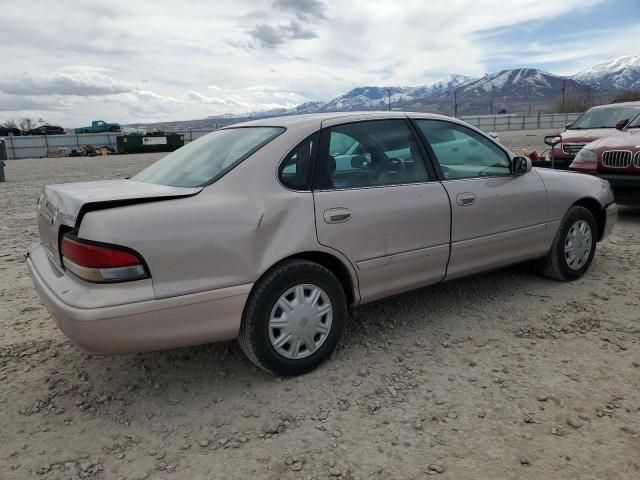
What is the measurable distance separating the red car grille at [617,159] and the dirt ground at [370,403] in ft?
11.1

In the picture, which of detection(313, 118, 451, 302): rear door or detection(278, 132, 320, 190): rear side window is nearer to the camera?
detection(278, 132, 320, 190): rear side window

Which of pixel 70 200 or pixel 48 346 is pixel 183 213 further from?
pixel 48 346

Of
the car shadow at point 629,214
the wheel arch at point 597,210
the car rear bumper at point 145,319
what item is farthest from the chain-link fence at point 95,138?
the car rear bumper at point 145,319

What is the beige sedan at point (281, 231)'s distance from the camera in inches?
101

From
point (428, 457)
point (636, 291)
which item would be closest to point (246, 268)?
point (428, 457)

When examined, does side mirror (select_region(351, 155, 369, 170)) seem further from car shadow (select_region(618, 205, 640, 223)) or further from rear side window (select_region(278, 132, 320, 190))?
car shadow (select_region(618, 205, 640, 223))

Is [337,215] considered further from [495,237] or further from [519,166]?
[519,166]

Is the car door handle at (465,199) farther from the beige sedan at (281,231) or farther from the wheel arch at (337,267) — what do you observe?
the wheel arch at (337,267)

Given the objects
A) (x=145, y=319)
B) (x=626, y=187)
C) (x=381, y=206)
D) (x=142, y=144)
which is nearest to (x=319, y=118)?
(x=381, y=206)

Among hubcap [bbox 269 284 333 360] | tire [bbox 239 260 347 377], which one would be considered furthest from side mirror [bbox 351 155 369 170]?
hubcap [bbox 269 284 333 360]

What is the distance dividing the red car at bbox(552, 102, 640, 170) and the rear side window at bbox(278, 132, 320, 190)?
24.8 feet

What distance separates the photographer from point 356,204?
3209 millimetres

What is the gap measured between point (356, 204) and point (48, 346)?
2.41 metres

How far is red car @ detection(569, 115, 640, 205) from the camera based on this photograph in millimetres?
6707
